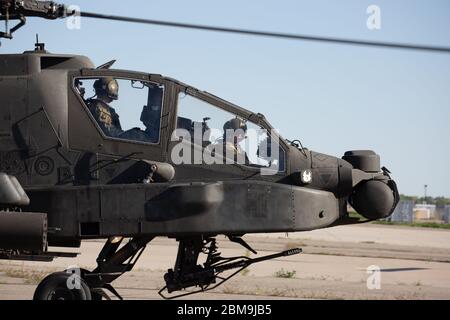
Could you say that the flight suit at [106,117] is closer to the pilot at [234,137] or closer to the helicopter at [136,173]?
the helicopter at [136,173]

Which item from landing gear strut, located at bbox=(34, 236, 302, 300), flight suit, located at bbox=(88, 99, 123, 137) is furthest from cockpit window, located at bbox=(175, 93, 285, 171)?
landing gear strut, located at bbox=(34, 236, 302, 300)

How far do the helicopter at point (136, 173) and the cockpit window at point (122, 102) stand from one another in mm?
14

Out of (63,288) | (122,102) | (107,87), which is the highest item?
(107,87)

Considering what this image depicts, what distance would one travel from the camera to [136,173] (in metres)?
9.80

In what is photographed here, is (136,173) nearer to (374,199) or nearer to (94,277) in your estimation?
(94,277)

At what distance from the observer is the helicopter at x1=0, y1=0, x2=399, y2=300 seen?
952 centimetres

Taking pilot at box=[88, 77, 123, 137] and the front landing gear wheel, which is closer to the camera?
the front landing gear wheel

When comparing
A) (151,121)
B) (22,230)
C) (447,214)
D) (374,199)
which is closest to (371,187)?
→ (374,199)

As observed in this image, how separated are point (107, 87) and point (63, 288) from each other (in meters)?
2.73

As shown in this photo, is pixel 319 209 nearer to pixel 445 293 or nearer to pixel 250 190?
pixel 250 190

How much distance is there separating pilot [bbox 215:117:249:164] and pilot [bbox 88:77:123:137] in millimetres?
1452

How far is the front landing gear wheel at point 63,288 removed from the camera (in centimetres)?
962

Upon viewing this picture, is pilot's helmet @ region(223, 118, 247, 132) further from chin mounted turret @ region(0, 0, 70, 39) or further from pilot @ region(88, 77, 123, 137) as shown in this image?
chin mounted turret @ region(0, 0, 70, 39)
